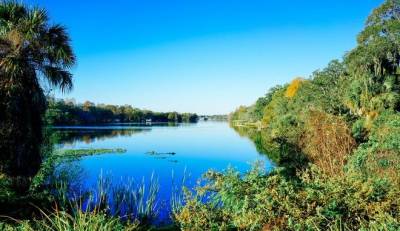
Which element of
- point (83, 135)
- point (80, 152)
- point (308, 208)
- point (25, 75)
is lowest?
point (80, 152)

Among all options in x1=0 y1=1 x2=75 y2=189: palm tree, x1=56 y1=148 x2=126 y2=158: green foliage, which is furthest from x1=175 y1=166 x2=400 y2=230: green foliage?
x1=56 y1=148 x2=126 y2=158: green foliage

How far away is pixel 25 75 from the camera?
11.8 m

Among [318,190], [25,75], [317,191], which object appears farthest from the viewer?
[25,75]

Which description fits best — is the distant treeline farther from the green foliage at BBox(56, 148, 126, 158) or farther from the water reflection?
the green foliage at BBox(56, 148, 126, 158)

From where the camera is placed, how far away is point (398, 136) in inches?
471

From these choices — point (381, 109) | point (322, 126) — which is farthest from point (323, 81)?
point (322, 126)

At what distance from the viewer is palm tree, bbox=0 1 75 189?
1134 centimetres

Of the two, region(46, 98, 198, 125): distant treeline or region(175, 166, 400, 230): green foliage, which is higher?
region(46, 98, 198, 125): distant treeline

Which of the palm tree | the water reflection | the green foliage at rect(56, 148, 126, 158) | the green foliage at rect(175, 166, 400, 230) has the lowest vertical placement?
the green foliage at rect(56, 148, 126, 158)

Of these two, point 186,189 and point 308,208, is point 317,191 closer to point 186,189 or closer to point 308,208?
point 308,208

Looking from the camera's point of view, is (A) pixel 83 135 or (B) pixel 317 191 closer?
(B) pixel 317 191

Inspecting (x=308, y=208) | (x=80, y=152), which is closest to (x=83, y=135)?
(x=80, y=152)

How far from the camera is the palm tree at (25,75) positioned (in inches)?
447

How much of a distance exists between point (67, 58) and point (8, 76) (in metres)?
2.24
